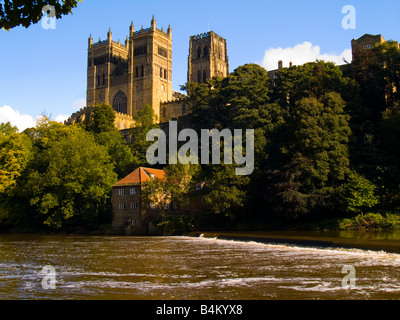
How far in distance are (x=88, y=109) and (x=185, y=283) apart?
9037 cm

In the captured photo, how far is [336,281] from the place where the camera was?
15898 mm

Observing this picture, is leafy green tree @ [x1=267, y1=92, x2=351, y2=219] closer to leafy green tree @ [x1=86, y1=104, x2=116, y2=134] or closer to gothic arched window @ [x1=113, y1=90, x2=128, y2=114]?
leafy green tree @ [x1=86, y1=104, x2=116, y2=134]

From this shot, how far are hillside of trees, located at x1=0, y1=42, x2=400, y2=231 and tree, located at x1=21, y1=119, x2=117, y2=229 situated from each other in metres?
0.12

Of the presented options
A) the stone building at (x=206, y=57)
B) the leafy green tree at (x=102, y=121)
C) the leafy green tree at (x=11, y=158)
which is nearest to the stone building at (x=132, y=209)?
the leafy green tree at (x=11, y=158)

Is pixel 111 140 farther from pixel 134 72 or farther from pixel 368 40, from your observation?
pixel 134 72

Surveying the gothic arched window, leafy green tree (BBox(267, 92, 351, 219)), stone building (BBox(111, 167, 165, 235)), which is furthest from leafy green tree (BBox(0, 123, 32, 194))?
the gothic arched window

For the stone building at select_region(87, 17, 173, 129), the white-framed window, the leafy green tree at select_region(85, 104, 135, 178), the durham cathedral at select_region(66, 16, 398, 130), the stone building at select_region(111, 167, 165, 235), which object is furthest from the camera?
the stone building at select_region(87, 17, 173, 129)

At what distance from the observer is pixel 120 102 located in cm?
10981

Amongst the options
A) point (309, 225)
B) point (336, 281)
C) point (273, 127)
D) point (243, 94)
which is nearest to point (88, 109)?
point (243, 94)

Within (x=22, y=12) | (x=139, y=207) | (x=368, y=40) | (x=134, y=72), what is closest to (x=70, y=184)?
(x=139, y=207)

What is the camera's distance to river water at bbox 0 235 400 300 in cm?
1430
